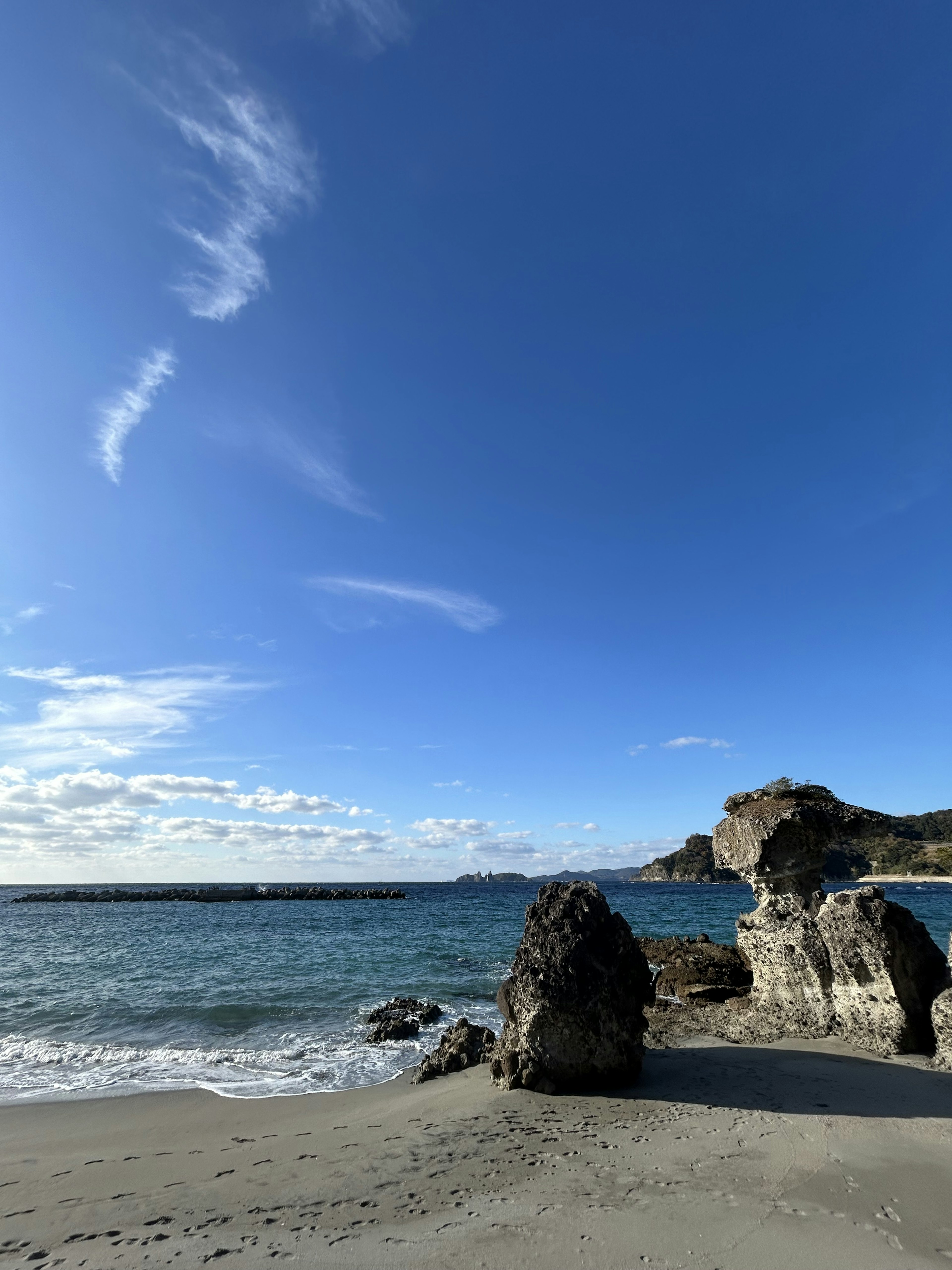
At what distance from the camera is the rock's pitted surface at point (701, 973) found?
1695 cm

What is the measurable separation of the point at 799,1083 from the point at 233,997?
1597cm

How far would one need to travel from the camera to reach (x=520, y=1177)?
6.48m

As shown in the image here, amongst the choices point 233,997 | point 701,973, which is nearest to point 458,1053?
point 233,997

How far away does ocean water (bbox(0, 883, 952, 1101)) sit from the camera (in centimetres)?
1204

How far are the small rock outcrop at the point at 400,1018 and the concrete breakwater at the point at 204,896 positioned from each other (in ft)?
311

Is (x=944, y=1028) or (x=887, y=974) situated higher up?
(x=887, y=974)

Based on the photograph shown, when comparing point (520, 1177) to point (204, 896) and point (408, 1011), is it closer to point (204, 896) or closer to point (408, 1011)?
point (408, 1011)

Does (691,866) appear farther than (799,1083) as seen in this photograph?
Yes

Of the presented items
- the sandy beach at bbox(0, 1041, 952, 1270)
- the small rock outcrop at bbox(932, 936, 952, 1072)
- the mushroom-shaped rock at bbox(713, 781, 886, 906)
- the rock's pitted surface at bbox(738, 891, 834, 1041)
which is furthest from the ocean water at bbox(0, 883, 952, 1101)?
the small rock outcrop at bbox(932, 936, 952, 1072)

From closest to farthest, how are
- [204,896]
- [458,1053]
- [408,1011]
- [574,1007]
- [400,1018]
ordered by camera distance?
1. [574,1007]
2. [458,1053]
3. [400,1018]
4. [408,1011]
5. [204,896]

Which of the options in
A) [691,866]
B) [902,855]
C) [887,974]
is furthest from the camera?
[691,866]

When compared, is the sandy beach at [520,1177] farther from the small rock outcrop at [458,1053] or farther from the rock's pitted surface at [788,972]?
the rock's pitted surface at [788,972]

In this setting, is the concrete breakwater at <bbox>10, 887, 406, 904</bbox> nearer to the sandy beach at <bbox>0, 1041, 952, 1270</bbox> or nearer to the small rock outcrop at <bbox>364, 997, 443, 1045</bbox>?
the small rock outcrop at <bbox>364, 997, 443, 1045</bbox>

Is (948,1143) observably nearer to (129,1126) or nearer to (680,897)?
(129,1126)
